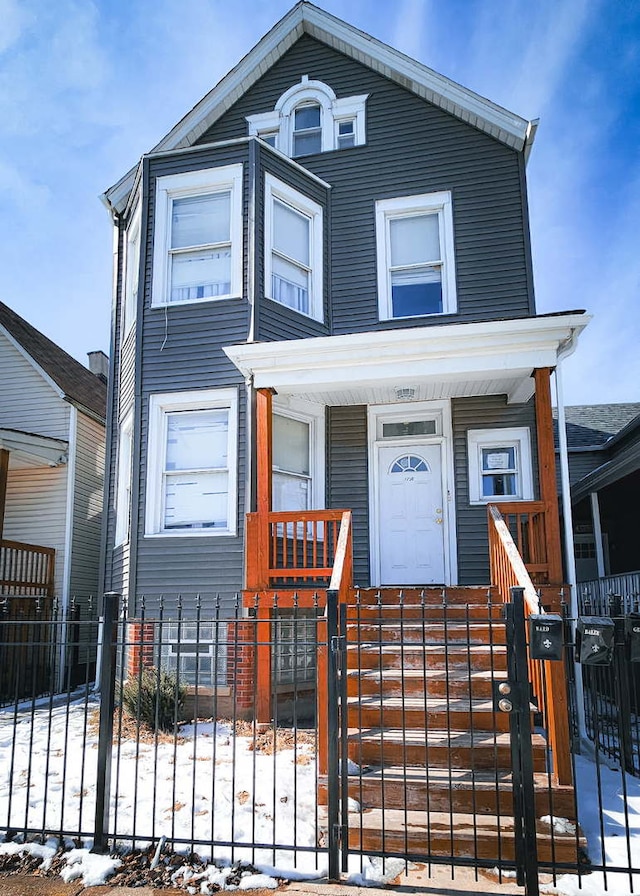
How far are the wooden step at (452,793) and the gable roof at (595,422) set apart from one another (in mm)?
9804

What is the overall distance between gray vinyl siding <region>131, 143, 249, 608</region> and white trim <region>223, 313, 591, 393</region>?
4.22 feet

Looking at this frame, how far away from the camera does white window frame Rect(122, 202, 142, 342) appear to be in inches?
416

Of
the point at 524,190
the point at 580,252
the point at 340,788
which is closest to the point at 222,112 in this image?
the point at 524,190

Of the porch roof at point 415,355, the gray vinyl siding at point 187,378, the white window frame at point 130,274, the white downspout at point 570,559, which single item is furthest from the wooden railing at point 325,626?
the white window frame at point 130,274

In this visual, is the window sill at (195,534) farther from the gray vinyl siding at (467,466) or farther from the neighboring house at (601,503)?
the neighboring house at (601,503)

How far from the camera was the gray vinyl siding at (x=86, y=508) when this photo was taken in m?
12.6

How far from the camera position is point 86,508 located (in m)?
13.1

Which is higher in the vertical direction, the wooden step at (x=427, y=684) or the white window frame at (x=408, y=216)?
the white window frame at (x=408, y=216)

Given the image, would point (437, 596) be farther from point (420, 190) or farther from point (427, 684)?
point (420, 190)

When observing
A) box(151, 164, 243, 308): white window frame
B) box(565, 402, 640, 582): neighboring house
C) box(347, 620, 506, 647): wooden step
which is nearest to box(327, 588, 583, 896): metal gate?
box(347, 620, 506, 647): wooden step

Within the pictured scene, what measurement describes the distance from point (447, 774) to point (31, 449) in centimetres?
929

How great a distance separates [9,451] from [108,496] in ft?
6.33

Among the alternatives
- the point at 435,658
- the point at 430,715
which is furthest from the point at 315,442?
the point at 430,715

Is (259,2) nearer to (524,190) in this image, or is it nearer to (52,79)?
(52,79)
